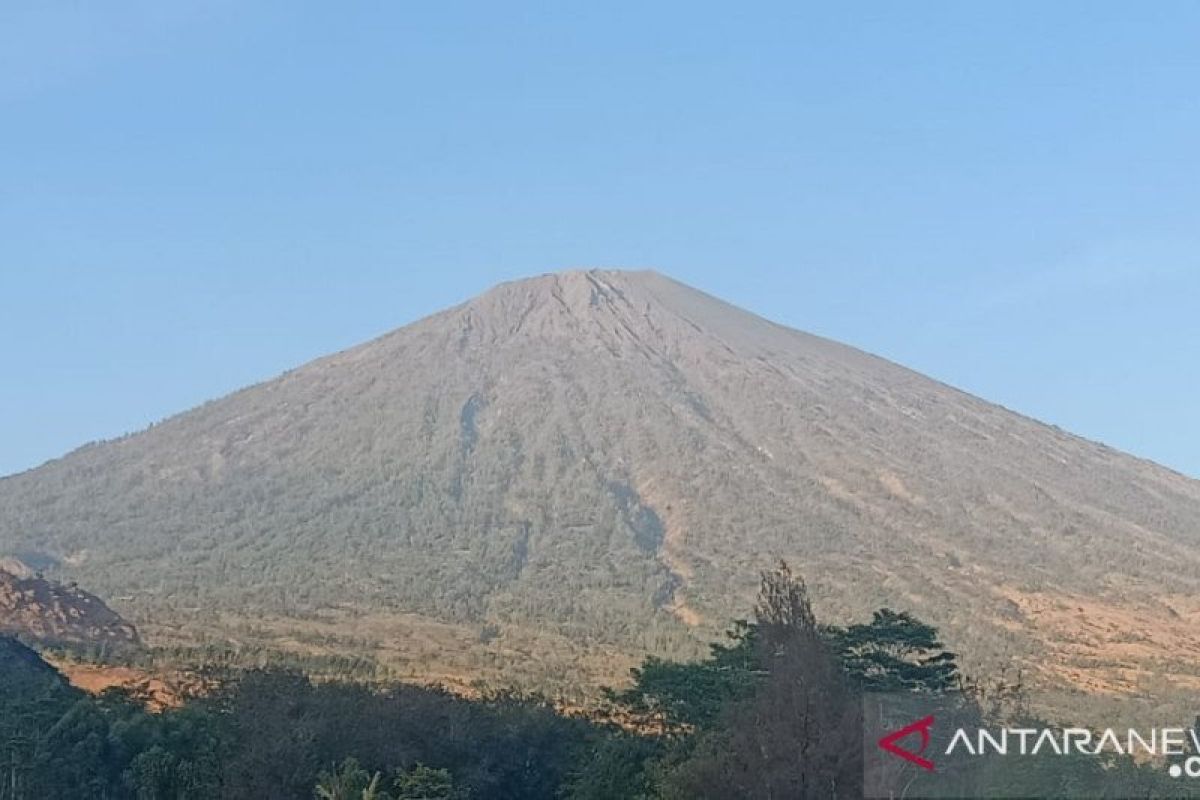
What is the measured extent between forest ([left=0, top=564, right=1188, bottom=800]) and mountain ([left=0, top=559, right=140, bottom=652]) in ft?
28.0

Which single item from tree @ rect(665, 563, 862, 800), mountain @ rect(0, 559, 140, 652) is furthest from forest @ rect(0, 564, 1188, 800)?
mountain @ rect(0, 559, 140, 652)

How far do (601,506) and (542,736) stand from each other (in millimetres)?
35657

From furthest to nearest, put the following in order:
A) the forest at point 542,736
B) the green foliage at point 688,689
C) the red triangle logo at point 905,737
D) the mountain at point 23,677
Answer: the mountain at point 23,677
the green foliage at point 688,689
the forest at point 542,736
the red triangle logo at point 905,737

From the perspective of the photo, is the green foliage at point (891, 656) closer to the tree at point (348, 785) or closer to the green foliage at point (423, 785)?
the green foliage at point (423, 785)

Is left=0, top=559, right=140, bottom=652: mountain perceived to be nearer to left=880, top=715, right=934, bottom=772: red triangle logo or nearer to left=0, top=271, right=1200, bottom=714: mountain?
left=0, top=271, right=1200, bottom=714: mountain

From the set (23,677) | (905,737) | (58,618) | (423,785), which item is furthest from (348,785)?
(58,618)

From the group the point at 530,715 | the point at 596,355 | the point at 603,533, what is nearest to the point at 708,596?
the point at 603,533

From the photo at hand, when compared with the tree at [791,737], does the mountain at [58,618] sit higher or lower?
higher

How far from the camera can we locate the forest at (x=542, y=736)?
50.9 ft

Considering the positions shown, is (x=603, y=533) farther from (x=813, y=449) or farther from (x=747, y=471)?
(x=813, y=449)

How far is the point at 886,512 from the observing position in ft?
187

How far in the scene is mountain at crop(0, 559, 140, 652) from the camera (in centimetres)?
3519

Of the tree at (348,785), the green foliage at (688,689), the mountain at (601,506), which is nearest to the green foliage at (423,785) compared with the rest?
the tree at (348,785)

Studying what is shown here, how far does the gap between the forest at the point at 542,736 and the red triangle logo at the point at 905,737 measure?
0.41 m
